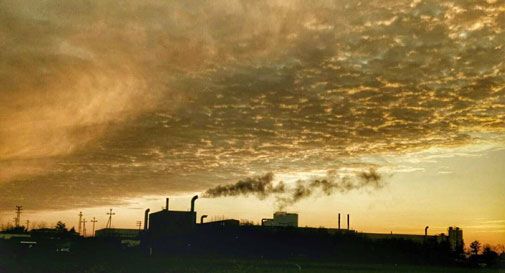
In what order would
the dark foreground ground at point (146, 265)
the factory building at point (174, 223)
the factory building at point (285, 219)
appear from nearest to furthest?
the dark foreground ground at point (146, 265) < the factory building at point (174, 223) < the factory building at point (285, 219)

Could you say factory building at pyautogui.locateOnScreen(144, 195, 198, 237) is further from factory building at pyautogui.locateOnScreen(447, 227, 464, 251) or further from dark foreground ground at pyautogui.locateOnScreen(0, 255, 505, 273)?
factory building at pyautogui.locateOnScreen(447, 227, 464, 251)

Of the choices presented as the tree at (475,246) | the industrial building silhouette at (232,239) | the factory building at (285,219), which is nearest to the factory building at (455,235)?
the tree at (475,246)

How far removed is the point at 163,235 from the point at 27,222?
73.8m

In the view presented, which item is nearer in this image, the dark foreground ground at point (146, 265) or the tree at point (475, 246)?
the dark foreground ground at point (146, 265)

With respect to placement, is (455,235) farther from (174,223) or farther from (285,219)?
(174,223)

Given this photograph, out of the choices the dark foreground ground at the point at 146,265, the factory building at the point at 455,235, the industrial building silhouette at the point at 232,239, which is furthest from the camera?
the factory building at the point at 455,235

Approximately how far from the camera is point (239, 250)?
70125 millimetres

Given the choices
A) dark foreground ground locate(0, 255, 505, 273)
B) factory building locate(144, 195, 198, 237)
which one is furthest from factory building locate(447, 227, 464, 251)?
factory building locate(144, 195, 198, 237)

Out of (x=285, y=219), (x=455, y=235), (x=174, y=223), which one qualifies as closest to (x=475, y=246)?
(x=455, y=235)

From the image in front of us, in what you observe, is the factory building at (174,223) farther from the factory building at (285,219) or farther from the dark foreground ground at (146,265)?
the factory building at (285,219)

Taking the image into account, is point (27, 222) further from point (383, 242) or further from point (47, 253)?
point (383, 242)

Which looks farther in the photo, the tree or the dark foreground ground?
the tree

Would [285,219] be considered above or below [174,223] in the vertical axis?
above

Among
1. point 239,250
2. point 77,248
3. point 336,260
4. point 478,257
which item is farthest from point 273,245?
point 478,257
